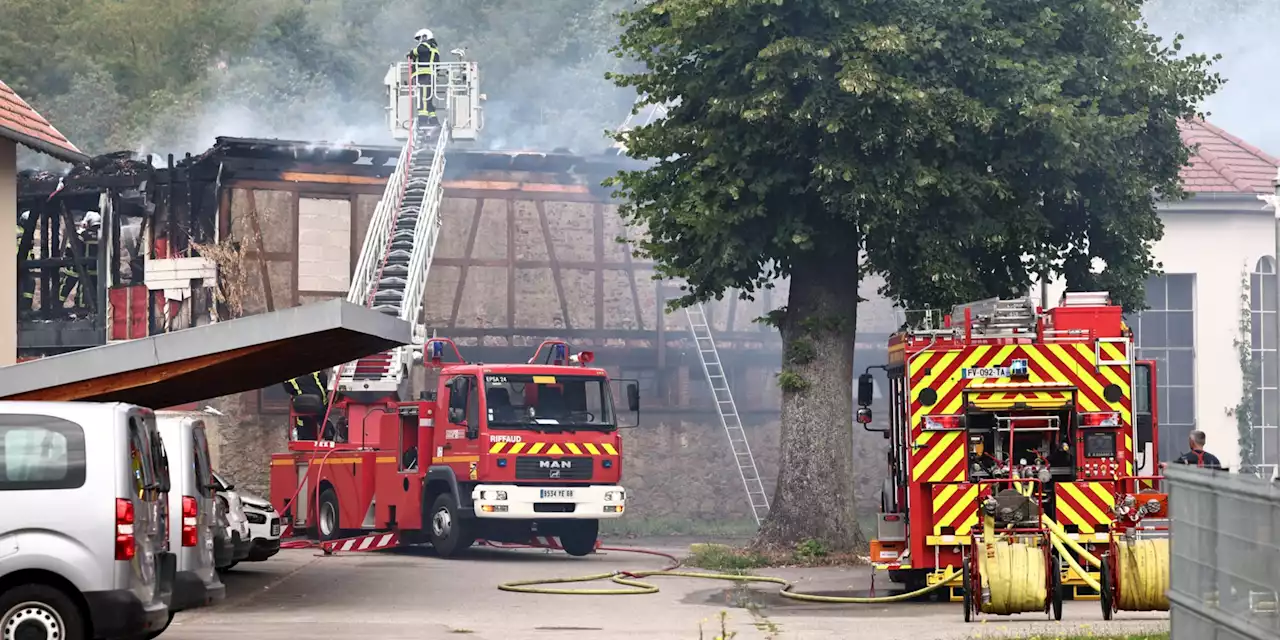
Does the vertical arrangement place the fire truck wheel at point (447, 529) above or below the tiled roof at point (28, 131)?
below

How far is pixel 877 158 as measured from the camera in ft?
69.8

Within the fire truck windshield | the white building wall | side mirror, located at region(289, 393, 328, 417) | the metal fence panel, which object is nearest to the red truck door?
the fire truck windshield

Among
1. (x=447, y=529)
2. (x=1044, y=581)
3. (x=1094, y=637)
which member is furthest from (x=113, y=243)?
(x=1094, y=637)

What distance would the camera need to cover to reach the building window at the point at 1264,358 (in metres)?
32.6

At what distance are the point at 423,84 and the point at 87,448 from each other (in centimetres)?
2420

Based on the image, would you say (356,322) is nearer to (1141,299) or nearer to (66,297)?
(1141,299)

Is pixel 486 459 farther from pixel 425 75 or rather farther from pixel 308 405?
pixel 425 75

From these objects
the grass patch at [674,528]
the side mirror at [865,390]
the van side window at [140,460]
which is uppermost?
the side mirror at [865,390]

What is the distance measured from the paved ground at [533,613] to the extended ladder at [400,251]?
182 inches

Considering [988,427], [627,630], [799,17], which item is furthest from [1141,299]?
[627,630]

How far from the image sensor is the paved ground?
1395cm

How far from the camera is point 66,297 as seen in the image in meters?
35.8

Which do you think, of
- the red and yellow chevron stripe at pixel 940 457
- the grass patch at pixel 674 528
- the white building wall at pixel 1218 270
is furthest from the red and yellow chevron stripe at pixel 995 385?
the white building wall at pixel 1218 270

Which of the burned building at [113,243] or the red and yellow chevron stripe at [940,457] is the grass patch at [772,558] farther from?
the burned building at [113,243]
